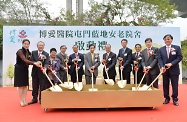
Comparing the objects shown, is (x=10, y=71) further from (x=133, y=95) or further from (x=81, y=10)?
(x=81, y=10)

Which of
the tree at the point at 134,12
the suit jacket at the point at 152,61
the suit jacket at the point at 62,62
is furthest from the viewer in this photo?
the tree at the point at 134,12

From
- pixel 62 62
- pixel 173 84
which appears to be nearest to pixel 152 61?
pixel 173 84

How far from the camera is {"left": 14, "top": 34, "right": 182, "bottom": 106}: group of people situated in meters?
3.54

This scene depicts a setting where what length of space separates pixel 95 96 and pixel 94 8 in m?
8.64

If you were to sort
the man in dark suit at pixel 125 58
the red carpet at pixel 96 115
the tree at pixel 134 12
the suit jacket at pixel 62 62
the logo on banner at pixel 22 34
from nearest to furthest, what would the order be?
the red carpet at pixel 96 115
the suit jacket at pixel 62 62
the man in dark suit at pixel 125 58
the logo on banner at pixel 22 34
the tree at pixel 134 12

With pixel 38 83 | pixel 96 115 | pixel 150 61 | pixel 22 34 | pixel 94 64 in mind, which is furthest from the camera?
pixel 22 34

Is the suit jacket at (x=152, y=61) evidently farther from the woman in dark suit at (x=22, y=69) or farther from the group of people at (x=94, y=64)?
the woman in dark suit at (x=22, y=69)

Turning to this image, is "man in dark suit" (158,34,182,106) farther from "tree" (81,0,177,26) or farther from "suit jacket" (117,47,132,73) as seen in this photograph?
"tree" (81,0,177,26)

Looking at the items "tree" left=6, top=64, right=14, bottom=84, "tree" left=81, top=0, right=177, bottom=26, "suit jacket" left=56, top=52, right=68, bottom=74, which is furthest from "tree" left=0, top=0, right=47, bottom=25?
"suit jacket" left=56, top=52, right=68, bottom=74

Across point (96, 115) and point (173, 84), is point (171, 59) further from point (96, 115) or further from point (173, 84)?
point (96, 115)

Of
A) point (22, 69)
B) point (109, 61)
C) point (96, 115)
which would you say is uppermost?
point (109, 61)

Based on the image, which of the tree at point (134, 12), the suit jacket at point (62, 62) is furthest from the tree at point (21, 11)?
the suit jacket at point (62, 62)

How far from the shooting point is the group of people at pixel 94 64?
3.54 metres

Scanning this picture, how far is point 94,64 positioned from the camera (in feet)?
13.6
